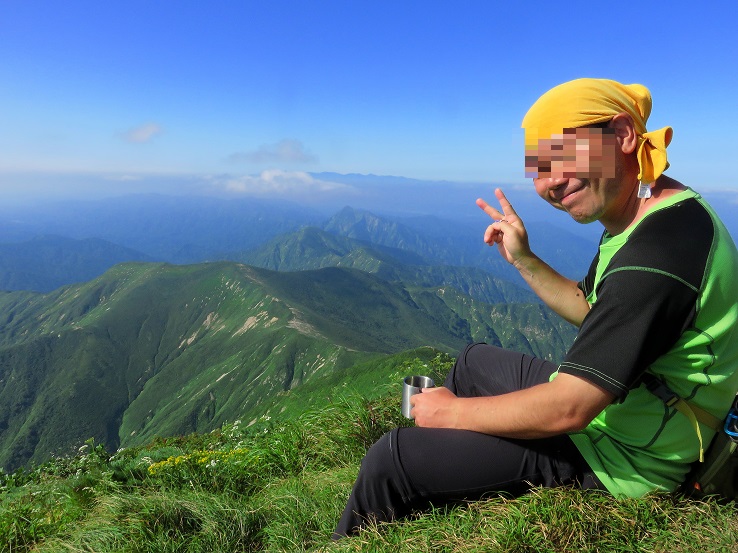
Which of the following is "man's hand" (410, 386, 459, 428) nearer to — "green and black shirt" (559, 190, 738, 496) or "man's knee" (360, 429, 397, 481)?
"man's knee" (360, 429, 397, 481)

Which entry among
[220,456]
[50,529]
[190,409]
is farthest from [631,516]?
[190,409]

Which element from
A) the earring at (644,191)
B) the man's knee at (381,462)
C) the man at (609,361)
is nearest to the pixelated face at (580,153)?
the man at (609,361)

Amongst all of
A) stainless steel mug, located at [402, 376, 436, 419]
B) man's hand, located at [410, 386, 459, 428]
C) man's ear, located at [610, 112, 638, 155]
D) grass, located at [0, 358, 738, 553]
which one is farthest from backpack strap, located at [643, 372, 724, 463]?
stainless steel mug, located at [402, 376, 436, 419]

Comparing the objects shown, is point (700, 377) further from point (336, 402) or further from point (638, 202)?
point (336, 402)

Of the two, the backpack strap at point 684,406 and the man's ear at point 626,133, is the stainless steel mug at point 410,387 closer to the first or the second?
the backpack strap at point 684,406

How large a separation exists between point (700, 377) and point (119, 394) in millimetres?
203466

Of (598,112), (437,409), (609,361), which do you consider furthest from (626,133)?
(437,409)

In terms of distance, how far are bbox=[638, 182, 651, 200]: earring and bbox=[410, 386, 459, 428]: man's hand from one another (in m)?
1.88

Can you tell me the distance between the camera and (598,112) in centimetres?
272

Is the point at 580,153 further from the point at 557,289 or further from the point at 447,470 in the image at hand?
the point at 447,470

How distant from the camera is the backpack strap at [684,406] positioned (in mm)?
2666

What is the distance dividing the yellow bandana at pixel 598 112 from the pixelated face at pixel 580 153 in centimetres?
6

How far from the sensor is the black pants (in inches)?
125

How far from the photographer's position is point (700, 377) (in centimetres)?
263
